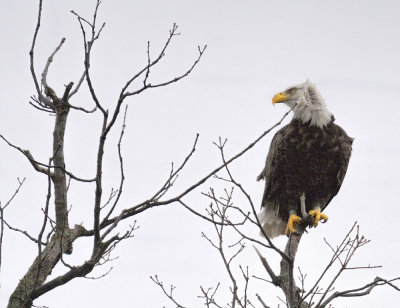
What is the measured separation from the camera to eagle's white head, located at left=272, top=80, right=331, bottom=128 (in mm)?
6863

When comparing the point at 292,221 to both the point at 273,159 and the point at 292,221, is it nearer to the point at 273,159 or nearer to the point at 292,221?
the point at 292,221

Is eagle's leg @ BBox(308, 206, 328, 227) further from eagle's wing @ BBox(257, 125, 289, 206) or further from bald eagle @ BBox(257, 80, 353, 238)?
eagle's wing @ BBox(257, 125, 289, 206)

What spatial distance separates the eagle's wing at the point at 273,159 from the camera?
6.95m

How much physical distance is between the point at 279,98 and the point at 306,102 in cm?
50

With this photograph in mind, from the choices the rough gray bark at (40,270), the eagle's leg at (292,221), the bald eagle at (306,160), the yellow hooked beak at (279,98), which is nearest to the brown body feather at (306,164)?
the bald eagle at (306,160)

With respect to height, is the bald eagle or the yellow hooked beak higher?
the yellow hooked beak

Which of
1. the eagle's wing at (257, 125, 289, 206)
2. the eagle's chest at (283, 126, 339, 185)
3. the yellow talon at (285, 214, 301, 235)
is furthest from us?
the eagle's wing at (257, 125, 289, 206)

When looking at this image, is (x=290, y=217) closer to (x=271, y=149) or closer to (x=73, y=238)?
(x=271, y=149)

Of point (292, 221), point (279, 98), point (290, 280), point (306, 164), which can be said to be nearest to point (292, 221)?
point (292, 221)

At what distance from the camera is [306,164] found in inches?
268

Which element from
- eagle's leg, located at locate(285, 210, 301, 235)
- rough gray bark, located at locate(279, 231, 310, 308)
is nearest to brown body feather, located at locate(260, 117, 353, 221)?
eagle's leg, located at locate(285, 210, 301, 235)

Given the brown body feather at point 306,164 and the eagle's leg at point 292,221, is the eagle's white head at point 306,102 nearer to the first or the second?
the brown body feather at point 306,164

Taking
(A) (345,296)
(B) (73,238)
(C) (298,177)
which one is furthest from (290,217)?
(B) (73,238)

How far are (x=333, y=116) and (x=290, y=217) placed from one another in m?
1.46
